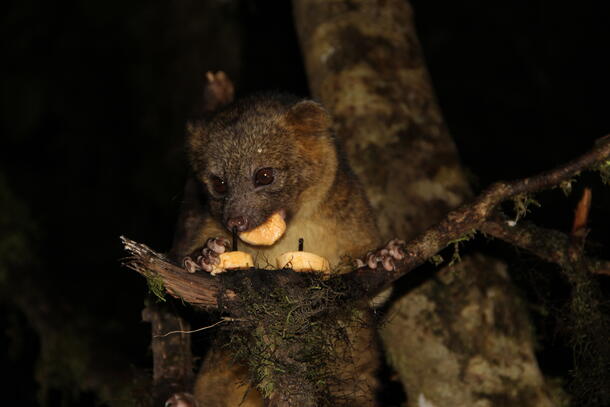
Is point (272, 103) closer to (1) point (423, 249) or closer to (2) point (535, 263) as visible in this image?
(1) point (423, 249)

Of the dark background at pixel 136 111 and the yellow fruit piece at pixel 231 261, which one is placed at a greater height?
the dark background at pixel 136 111

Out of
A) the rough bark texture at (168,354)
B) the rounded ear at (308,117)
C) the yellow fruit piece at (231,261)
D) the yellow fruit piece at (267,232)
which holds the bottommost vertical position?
the rough bark texture at (168,354)

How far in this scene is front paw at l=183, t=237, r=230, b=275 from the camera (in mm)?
3119

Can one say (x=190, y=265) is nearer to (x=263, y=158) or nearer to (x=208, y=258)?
(x=208, y=258)

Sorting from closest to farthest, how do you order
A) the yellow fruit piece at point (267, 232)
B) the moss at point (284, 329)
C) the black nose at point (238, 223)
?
1. the moss at point (284, 329)
2. the black nose at point (238, 223)
3. the yellow fruit piece at point (267, 232)

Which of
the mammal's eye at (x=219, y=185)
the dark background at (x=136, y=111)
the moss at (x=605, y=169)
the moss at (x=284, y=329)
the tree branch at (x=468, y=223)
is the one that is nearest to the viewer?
the moss at (x=284, y=329)

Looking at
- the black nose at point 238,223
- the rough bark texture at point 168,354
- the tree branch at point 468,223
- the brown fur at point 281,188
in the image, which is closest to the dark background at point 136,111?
the rough bark texture at point 168,354

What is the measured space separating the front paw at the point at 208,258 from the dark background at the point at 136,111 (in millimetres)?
2327

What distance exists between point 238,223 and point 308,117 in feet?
2.79

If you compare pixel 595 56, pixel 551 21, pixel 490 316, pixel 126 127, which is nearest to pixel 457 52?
pixel 551 21

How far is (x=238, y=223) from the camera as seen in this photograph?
11.6 ft

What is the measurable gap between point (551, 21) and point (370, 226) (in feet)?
14.4

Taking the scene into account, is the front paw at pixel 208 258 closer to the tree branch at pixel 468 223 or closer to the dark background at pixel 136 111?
the tree branch at pixel 468 223

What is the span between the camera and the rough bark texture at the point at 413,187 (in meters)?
3.70
